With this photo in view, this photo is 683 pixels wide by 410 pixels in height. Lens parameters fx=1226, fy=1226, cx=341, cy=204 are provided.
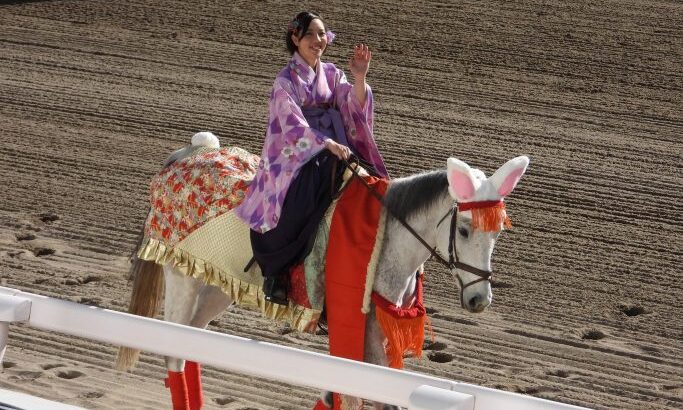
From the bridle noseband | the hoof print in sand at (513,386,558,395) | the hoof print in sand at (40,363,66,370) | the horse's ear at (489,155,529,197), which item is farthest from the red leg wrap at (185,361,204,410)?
the hoof print in sand at (513,386,558,395)

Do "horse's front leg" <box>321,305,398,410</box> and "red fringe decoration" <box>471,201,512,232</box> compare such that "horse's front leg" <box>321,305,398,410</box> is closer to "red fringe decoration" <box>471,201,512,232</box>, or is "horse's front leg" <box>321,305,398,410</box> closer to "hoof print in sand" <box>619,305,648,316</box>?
"red fringe decoration" <box>471,201,512,232</box>

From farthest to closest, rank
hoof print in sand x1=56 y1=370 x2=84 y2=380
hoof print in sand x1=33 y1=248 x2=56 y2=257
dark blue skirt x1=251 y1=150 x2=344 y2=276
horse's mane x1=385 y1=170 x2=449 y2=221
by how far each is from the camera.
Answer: hoof print in sand x1=33 y1=248 x2=56 y2=257 < hoof print in sand x1=56 y1=370 x2=84 y2=380 < dark blue skirt x1=251 y1=150 x2=344 y2=276 < horse's mane x1=385 y1=170 x2=449 y2=221

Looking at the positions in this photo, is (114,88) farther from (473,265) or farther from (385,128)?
(473,265)

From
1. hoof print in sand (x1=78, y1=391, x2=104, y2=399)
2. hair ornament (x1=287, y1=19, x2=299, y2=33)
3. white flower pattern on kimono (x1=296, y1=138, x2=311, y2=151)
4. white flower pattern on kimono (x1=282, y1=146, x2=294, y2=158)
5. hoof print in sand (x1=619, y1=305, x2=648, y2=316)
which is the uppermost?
hair ornament (x1=287, y1=19, x2=299, y2=33)

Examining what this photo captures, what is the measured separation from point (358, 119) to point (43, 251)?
400 centimetres

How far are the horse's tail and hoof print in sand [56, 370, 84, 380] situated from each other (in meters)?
0.69

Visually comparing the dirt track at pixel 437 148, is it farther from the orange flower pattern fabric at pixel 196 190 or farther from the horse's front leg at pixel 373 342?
the horse's front leg at pixel 373 342

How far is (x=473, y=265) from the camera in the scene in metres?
4.86

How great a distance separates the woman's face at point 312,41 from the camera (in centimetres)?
543

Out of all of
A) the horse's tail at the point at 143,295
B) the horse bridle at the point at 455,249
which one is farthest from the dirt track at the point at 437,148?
the horse bridle at the point at 455,249

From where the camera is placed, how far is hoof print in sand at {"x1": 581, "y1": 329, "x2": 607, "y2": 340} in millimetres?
7633

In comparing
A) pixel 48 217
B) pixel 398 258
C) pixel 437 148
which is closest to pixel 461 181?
pixel 398 258

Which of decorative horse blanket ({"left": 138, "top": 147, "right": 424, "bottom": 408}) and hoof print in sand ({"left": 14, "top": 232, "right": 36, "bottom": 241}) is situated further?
hoof print in sand ({"left": 14, "top": 232, "right": 36, "bottom": 241})

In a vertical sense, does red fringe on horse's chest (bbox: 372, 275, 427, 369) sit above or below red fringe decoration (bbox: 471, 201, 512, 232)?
below
